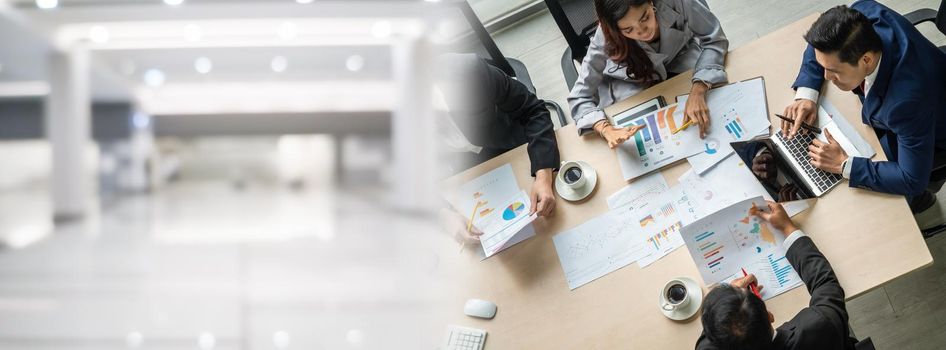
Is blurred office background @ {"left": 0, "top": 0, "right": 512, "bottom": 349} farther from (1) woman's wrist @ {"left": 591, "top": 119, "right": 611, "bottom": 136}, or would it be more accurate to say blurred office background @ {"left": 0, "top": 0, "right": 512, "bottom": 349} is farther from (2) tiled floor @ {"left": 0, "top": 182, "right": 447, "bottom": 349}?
(1) woman's wrist @ {"left": 591, "top": 119, "right": 611, "bottom": 136}

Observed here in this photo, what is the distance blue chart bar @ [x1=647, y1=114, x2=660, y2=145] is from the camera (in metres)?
1.20

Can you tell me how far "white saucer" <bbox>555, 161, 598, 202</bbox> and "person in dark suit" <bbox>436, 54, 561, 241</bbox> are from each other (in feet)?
0.07

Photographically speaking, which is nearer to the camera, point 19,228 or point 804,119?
point 804,119

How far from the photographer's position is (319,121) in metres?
2.02

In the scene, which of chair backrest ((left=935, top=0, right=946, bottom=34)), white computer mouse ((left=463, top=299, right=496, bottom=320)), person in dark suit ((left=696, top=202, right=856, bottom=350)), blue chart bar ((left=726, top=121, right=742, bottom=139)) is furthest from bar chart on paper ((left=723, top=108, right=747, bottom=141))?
white computer mouse ((left=463, top=299, right=496, bottom=320))

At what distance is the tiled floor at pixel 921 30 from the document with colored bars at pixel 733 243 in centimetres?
56

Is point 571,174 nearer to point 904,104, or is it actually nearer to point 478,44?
point 478,44

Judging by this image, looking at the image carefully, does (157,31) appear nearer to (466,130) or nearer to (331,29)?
(331,29)

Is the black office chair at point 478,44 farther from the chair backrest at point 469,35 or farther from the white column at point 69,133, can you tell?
the white column at point 69,133

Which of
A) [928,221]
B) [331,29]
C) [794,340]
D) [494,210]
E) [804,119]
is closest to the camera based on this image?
[794,340]

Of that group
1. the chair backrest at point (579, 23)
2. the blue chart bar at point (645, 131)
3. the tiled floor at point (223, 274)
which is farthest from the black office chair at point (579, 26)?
the tiled floor at point (223, 274)

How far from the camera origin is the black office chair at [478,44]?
1268 millimetres

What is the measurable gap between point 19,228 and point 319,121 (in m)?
1.19

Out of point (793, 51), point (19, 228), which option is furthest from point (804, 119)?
point (19, 228)
